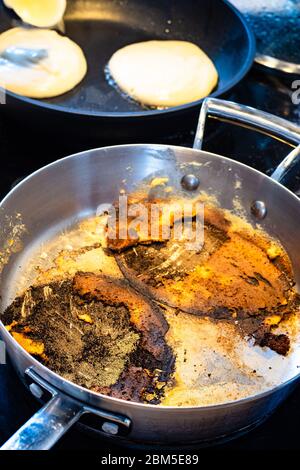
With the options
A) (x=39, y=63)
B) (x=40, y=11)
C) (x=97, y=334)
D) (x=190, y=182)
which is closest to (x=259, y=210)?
(x=190, y=182)

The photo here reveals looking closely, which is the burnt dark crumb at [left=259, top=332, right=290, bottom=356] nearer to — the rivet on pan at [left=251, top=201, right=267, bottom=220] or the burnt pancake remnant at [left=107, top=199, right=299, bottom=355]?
the burnt pancake remnant at [left=107, top=199, right=299, bottom=355]

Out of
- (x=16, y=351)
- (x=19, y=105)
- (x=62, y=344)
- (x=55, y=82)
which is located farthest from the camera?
(x=55, y=82)

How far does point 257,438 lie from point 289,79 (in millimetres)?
1025

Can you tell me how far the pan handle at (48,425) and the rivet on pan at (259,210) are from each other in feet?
1.82

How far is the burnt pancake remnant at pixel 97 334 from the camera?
79cm

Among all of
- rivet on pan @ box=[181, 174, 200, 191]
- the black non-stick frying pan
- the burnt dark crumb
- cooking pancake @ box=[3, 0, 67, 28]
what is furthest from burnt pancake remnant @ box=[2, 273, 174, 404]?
cooking pancake @ box=[3, 0, 67, 28]

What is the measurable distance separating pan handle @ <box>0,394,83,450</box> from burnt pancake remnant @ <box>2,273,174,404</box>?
10 cm

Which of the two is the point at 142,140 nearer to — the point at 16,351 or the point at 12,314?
the point at 12,314

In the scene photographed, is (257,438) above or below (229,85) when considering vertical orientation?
below

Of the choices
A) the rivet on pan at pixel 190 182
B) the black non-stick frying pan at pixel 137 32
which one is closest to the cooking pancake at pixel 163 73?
the black non-stick frying pan at pixel 137 32

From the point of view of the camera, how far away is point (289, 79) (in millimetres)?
1511

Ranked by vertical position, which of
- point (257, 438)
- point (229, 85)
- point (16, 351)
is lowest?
point (257, 438)
